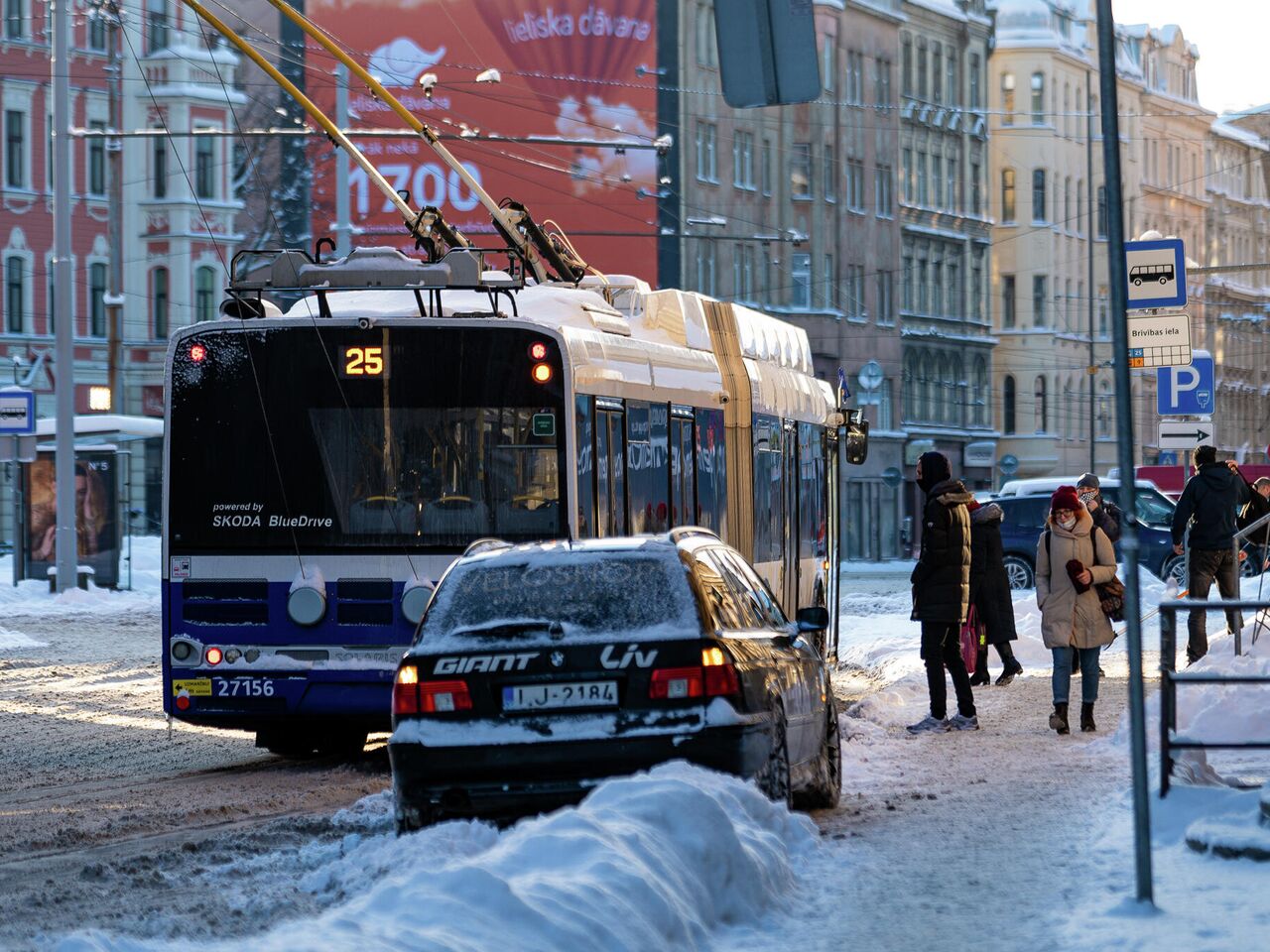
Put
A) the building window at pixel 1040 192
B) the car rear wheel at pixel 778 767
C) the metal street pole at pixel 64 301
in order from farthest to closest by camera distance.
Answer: the building window at pixel 1040 192
the metal street pole at pixel 64 301
the car rear wheel at pixel 778 767

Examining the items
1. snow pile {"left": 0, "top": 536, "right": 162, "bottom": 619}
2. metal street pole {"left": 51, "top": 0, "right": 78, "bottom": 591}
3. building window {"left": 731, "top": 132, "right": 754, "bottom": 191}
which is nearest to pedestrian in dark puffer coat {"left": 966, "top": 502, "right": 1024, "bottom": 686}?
snow pile {"left": 0, "top": 536, "right": 162, "bottom": 619}

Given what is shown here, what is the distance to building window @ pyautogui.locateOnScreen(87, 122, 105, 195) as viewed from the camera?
73750 millimetres

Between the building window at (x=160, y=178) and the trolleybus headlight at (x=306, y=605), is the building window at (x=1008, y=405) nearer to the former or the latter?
the building window at (x=160, y=178)

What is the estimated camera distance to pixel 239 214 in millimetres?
76000

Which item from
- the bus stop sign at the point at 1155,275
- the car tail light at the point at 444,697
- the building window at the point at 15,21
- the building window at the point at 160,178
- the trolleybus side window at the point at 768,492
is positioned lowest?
the car tail light at the point at 444,697

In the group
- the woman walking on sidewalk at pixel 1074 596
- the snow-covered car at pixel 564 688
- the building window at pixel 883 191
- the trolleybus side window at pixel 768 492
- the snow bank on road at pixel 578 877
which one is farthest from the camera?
the building window at pixel 883 191

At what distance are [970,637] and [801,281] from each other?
6219cm

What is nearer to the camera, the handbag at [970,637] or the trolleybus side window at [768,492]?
the trolleybus side window at [768,492]

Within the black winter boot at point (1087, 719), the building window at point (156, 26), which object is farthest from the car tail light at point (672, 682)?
the building window at point (156, 26)

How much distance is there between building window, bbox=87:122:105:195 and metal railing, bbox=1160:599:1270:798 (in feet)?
213

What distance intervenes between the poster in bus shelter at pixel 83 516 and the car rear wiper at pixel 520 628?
3157cm

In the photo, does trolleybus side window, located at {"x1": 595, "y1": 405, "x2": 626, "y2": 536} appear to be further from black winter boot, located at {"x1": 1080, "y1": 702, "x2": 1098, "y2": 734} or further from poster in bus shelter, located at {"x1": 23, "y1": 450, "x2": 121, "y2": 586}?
poster in bus shelter, located at {"x1": 23, "y1": 450, "x2": 121, "y2": 586}

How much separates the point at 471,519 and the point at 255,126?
62.2 meters

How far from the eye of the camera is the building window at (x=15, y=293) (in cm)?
7250
